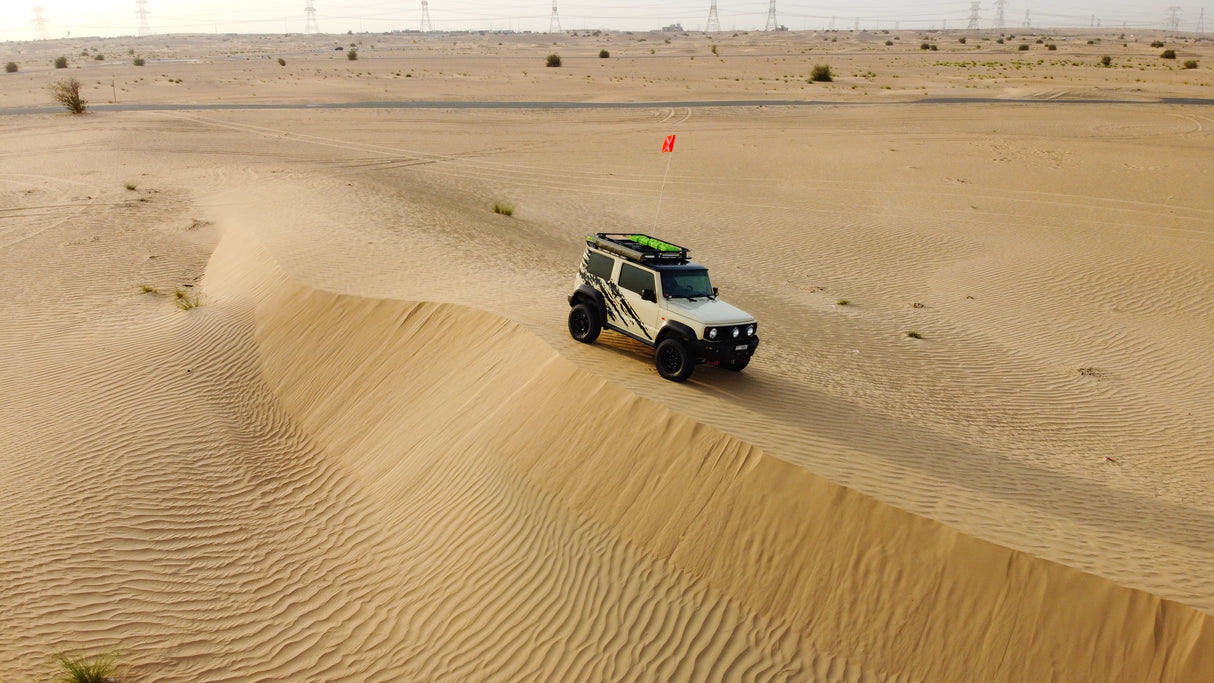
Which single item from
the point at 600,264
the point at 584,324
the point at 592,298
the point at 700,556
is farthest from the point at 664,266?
the point at 700,556

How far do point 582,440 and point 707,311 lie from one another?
2.75 m

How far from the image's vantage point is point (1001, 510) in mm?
8750

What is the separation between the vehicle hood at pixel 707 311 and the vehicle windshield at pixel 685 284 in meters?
0.10

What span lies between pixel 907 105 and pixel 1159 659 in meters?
50.2

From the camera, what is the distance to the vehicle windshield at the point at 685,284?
449 inches

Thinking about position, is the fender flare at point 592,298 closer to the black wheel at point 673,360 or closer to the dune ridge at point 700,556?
the dune ridge at point 700,556

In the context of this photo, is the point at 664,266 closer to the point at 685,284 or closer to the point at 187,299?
the point at 685,284

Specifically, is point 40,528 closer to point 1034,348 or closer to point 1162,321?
point 1034,348

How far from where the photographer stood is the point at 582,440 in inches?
380

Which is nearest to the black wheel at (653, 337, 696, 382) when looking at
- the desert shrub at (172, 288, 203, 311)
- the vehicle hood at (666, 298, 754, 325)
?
the vehicle hood at (666, 298, 754, 325)

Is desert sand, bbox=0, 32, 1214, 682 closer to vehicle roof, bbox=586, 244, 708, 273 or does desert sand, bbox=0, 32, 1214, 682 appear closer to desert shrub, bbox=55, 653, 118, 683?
desert shrub, bbox=55, 653, 118, 683

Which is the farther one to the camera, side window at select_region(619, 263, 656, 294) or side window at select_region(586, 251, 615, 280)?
side window at select_region(586, 251, 615, 280)

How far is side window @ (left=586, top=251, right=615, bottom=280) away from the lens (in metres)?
12.2

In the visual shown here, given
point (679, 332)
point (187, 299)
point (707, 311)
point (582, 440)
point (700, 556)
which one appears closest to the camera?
point (700, 556)
